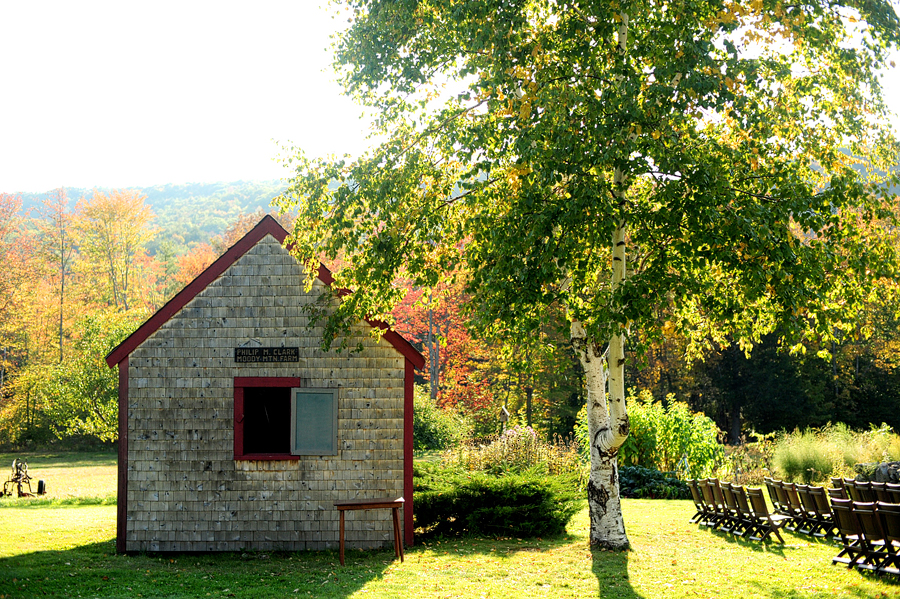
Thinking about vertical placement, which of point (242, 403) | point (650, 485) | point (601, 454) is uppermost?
point (242, 403)

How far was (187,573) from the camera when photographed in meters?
9.67

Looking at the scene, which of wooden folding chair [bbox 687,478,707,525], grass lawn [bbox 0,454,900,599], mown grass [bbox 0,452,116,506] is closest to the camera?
grass lawn [bbox 0,454,900,599]

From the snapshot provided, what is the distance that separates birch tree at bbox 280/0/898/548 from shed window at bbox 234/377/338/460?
124cm

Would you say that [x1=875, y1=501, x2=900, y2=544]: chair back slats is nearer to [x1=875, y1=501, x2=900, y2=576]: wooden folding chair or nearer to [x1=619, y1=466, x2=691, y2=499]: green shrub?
[x1=875, y1=501, x2=900, y2=576]: wooden folding chair

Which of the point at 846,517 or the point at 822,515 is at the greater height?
the point at 846,517

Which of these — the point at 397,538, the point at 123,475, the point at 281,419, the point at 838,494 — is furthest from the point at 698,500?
the point at 123,475

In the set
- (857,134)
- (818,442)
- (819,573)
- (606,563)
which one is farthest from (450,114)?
(818,442)

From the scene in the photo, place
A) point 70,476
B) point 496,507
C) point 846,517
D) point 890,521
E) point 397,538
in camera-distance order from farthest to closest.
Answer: point 70,476 → point 496,507 → point 397,538 → point 846,517 → point 890,521

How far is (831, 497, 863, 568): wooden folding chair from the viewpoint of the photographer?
9.05m

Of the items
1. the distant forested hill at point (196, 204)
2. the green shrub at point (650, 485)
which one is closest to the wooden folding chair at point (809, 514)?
the green shrub at point (650, 485)

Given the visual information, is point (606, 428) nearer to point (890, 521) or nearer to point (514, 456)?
point (890, 521)

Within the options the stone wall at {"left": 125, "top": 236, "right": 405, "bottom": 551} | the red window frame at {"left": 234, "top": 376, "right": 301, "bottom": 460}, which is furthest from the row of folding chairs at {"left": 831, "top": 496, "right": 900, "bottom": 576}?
the red window frame at {"left": 234, "top": 376, "right": 301, "bottom": 460}

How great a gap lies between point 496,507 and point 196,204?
126084mm

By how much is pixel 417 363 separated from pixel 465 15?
5239 millimetres
